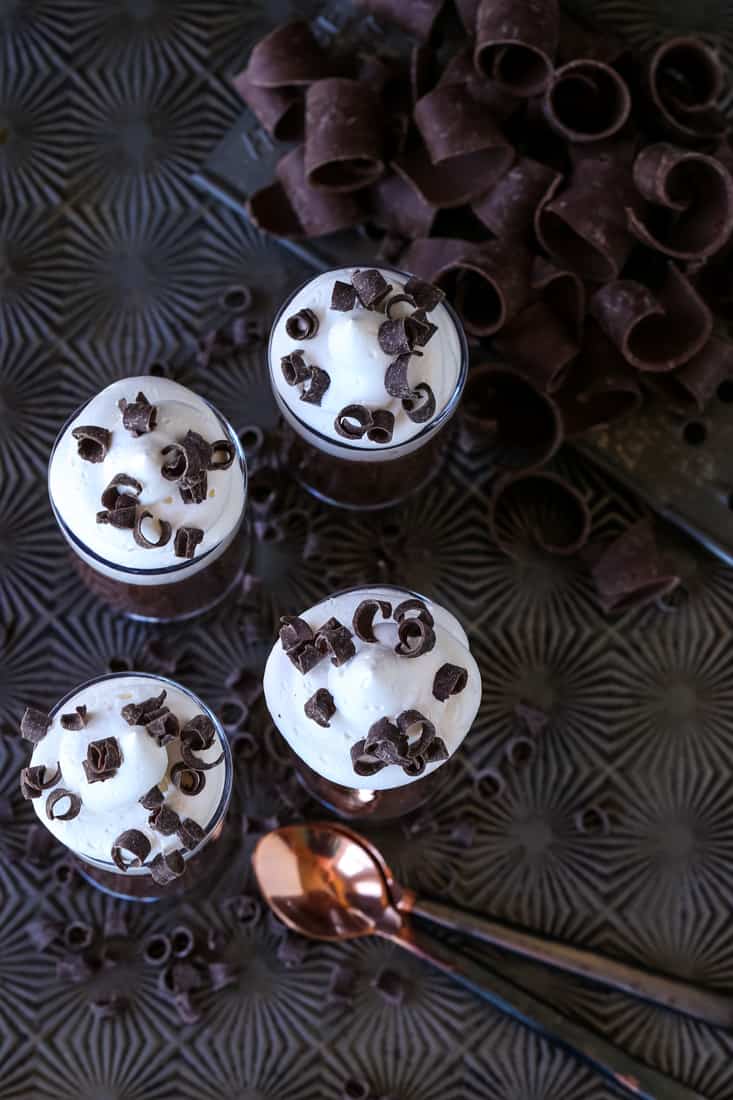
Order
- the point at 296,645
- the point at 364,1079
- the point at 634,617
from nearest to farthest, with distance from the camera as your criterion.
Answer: the point at 296,645, the point at 364,1079, the point at 634,617

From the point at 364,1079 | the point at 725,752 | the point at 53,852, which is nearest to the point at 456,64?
the point at 725,752

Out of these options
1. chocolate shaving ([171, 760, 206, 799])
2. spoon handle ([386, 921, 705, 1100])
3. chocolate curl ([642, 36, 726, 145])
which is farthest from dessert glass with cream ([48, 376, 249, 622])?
chocolate curl ([642, 36, 726, 145])

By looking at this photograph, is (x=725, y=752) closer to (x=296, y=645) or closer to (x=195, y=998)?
(x=296, y=645)

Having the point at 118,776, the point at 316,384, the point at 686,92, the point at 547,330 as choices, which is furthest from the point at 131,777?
the point at 686,92

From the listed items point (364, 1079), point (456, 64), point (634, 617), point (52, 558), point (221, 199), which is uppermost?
point (456, 64)

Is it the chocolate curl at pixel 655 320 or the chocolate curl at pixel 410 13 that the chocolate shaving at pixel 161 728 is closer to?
the chocolate curl at pixel 655 320

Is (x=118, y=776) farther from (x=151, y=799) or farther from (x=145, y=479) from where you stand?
(x=145, y=479)

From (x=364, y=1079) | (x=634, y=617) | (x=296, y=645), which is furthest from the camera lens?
(x=634, y=617)

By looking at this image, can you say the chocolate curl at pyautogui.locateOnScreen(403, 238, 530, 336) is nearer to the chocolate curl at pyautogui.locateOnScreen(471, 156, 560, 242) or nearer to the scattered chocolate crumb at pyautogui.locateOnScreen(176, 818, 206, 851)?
the chocolate curl at pyautogui.locateOnScreen(471, 156, 560, 242)
